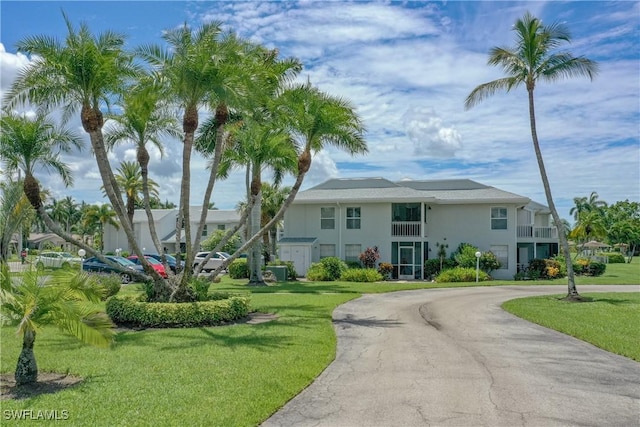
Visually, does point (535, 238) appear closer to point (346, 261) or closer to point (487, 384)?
point (346, 261)

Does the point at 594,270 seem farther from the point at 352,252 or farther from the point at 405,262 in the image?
the point at 352,252

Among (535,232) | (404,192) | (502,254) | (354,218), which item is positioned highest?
(404,192)

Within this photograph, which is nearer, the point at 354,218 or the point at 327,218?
the point at 354,218

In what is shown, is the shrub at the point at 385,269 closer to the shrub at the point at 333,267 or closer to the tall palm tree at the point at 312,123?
the shrub at the point at 333,267

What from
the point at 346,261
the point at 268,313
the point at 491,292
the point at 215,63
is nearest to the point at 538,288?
the point at 491,292

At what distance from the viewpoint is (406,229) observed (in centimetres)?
3472

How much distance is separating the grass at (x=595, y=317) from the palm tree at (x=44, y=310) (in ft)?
32.9

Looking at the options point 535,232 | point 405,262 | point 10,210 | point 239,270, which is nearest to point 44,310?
point 10,210

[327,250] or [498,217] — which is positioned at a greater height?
[498,217]

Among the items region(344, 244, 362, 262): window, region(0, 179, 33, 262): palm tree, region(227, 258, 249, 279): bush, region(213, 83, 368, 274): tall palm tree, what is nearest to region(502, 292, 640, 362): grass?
region(213, 83, 368, 274): tall palm tree

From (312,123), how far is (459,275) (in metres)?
17.9

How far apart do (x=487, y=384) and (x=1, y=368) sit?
813 centimetres

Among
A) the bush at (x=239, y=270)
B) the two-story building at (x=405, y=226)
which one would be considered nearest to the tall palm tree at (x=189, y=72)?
the bush at (x=239, y=270)

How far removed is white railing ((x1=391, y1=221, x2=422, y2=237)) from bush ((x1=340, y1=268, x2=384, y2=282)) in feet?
12.9
